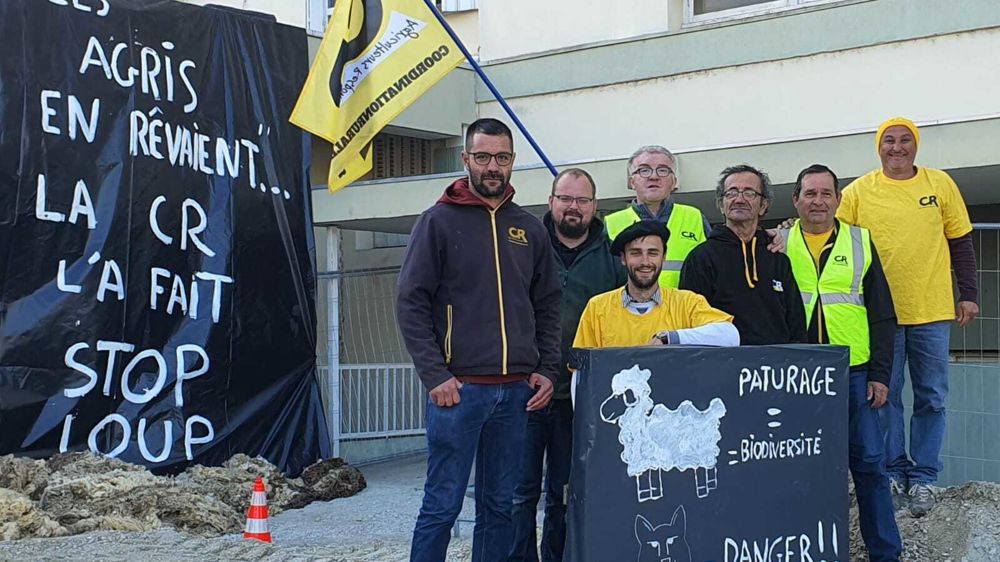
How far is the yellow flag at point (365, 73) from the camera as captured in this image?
396 inches

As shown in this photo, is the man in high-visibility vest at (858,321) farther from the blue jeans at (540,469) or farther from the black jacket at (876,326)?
the blue jeans at (540,469)

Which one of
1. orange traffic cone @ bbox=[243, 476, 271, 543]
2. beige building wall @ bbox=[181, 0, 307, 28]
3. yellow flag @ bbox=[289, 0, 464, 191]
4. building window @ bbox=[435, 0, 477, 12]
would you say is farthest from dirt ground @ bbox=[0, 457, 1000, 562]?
beige building wall @ bbox=[181, 0, 307, 28]

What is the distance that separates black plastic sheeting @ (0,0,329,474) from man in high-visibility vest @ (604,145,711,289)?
5092mm

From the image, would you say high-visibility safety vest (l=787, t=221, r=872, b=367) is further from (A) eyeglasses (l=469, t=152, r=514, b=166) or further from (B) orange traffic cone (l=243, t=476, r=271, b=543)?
(B) orange traffic cone (l=243, t=476, r=271, b=543)

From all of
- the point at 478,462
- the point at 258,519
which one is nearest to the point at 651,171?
the point at 478,462

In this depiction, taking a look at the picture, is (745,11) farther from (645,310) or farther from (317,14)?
(645,310)

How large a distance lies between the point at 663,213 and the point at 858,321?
110 cm

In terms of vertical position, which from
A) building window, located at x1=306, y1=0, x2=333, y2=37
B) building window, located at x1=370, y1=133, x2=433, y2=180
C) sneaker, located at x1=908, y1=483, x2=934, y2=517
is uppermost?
building window, located at x1=306, y1=0, x2=333, y2=37

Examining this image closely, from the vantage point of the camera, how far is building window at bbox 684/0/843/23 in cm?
1245

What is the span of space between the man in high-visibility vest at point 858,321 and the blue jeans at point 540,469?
130cm

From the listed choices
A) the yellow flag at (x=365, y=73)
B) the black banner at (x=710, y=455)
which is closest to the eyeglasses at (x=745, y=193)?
the black banner at (x=710, y=455)

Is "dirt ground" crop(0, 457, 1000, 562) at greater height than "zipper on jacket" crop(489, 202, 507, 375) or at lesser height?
lesser

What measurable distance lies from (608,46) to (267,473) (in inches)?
241

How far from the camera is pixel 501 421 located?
5117 mm
